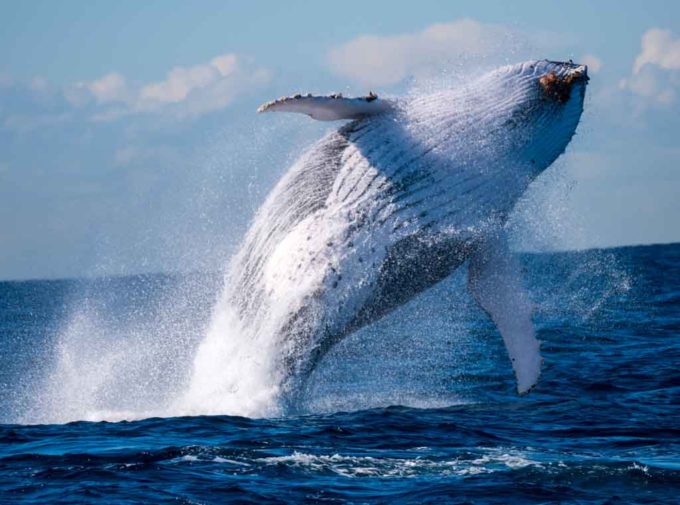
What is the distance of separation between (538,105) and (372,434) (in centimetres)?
436

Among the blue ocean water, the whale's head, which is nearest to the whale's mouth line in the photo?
the whale's head

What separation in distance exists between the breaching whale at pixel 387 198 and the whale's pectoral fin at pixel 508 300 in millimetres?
505

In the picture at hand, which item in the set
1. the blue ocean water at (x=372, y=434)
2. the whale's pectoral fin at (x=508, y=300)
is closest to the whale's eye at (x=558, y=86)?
the whale's pectoral fin at (x=508, y=300)

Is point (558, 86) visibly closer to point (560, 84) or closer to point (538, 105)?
point (560, 84)

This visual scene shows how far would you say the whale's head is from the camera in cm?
1387

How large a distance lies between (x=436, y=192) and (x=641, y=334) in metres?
14.1

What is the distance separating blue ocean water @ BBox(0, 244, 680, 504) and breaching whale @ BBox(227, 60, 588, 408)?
1.08 metres

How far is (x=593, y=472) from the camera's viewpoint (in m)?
10.9

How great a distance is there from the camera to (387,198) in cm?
1354

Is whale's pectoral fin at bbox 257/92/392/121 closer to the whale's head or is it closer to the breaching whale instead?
the breaching whale

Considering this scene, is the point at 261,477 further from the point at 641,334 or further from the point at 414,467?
the point at 641,334

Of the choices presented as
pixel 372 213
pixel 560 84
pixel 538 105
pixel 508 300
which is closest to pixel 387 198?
pixel 372 213

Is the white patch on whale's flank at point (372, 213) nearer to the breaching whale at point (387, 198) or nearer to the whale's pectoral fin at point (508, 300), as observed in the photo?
the breaching whale at point (387, 198)

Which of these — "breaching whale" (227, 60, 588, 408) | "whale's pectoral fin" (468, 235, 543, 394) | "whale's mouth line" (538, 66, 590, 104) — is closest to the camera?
"breaching whale" (227, 60, 588, 408)
